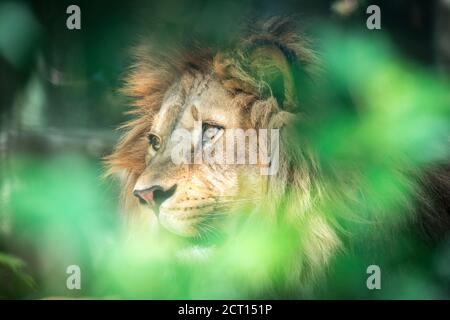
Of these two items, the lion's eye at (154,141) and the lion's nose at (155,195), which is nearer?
the lion's nose at (155,195)

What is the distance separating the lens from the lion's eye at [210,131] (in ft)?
8.22

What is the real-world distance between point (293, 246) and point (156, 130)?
748 millimetres

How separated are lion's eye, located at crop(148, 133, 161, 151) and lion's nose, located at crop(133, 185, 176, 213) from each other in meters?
0.20

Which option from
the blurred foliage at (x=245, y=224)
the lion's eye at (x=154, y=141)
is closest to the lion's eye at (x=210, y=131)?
the lion's eye at (x=154, y=141)

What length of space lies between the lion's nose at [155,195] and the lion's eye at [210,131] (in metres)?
0.25

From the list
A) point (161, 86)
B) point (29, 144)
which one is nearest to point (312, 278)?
point (161, 86)

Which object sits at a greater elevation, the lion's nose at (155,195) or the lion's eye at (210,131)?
the lion's eye at (210,131)

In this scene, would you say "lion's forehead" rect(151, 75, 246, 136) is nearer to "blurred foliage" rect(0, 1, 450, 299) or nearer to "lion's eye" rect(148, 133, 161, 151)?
"lion's eye" rect(148, 133, 161, 151)

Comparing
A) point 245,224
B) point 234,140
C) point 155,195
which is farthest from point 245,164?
point 155,195

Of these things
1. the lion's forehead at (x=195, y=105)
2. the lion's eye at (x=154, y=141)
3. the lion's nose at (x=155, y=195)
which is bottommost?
the lion's nose at (x=155, y=195)

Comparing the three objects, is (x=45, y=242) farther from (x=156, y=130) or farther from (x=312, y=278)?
(x=312, y=278)

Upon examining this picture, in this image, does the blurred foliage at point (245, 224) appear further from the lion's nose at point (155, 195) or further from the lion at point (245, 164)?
the lion's nose at point (155, 195)

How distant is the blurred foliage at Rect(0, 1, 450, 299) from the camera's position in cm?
249

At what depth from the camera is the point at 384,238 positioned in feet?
8.18
